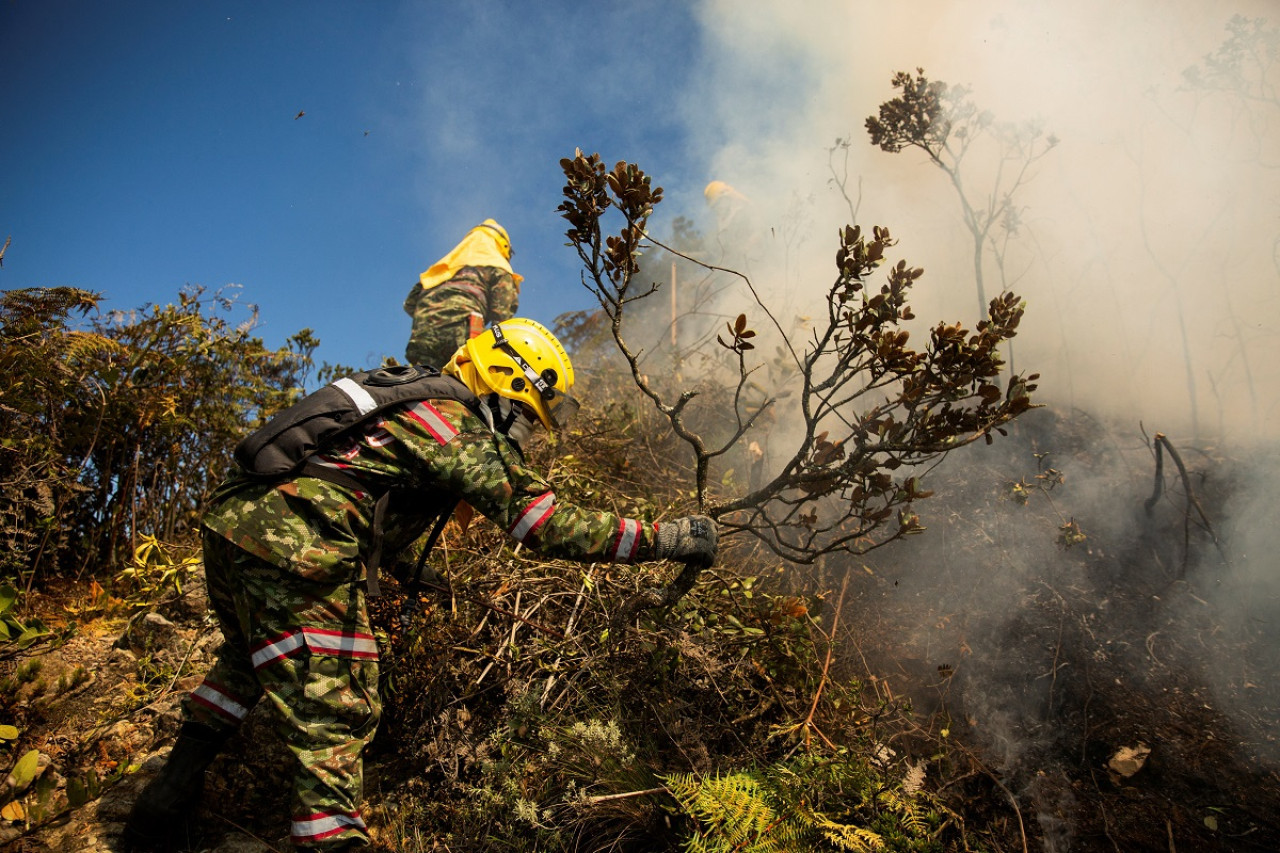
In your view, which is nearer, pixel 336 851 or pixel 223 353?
pixel 336 851

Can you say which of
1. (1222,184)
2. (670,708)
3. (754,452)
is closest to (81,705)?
(670,708)

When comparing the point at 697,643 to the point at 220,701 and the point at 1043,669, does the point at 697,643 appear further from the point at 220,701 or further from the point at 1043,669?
the point at 220,701

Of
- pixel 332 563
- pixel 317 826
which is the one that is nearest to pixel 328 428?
pixel 332 563

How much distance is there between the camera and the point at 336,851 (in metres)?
1.97

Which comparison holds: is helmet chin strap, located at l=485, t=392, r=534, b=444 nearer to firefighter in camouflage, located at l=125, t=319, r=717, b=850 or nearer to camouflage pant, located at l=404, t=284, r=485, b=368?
firefighter in camouflage, located at l=125, t=319, r=717, b=850

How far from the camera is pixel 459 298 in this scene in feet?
18.3

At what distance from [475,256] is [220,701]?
4412mm

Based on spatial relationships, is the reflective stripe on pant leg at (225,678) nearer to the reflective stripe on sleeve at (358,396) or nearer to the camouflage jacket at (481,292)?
the reflective stripe on sleeve at (358,396)

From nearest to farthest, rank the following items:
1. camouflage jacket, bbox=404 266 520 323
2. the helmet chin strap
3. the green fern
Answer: the green fern, the helmet chin strap, camouflage jacket, bbox=404 266 520 323

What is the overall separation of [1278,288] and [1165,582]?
2844 mm

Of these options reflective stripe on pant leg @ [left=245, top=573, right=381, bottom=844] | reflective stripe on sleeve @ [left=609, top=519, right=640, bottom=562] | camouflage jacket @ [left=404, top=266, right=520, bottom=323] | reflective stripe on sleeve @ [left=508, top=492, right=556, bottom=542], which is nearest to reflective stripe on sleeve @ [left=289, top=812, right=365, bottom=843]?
reflective stripe on pant leg @ [left=245, top=573, right=381, bottom=844]

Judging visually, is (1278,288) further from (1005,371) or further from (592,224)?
(592,224)

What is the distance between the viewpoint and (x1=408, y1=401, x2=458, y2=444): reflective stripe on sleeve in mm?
2215

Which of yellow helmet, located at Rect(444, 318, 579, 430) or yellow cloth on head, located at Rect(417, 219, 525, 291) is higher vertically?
yellow cloth on head, located at Rect(417, 219, 525, 291)
